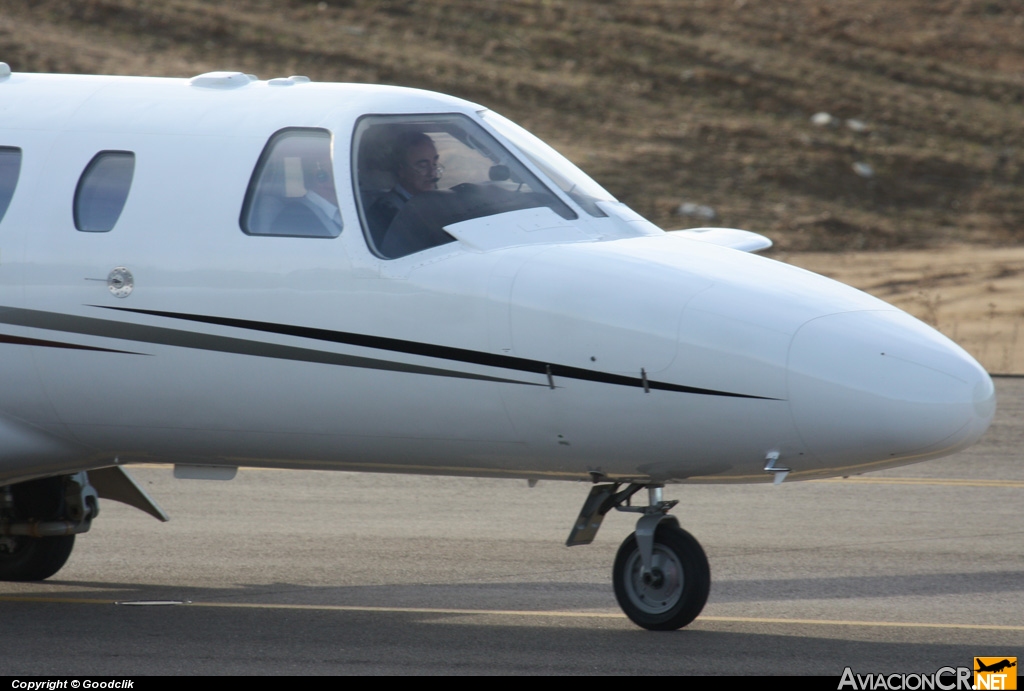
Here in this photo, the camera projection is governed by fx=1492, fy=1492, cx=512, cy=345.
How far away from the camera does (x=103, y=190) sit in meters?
7.55

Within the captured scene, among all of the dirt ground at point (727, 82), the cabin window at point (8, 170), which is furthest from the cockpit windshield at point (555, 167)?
the dirt ground at point (727, 82)

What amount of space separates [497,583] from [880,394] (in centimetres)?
341

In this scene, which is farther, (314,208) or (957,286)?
(957,286)

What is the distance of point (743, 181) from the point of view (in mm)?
29750

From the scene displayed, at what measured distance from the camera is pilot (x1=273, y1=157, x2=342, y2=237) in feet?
23.6

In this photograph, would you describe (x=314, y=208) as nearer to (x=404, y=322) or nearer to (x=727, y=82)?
(x=404, y=322)

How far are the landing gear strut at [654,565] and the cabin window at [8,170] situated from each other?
337 centimetres

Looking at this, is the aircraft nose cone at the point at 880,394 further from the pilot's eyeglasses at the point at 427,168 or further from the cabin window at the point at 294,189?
the cabin window at the point at 294,189

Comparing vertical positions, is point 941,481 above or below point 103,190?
below

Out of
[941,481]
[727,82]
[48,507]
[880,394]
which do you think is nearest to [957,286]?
[941,481]

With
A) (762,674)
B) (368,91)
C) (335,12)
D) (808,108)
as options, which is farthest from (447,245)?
(335,12)

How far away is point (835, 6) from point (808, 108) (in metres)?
7.93

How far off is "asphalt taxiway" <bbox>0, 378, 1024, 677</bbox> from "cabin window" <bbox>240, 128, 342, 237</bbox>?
2.09 meters

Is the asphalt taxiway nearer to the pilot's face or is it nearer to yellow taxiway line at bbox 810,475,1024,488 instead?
yellow taxiway line at bbox 810,475,1024,488
